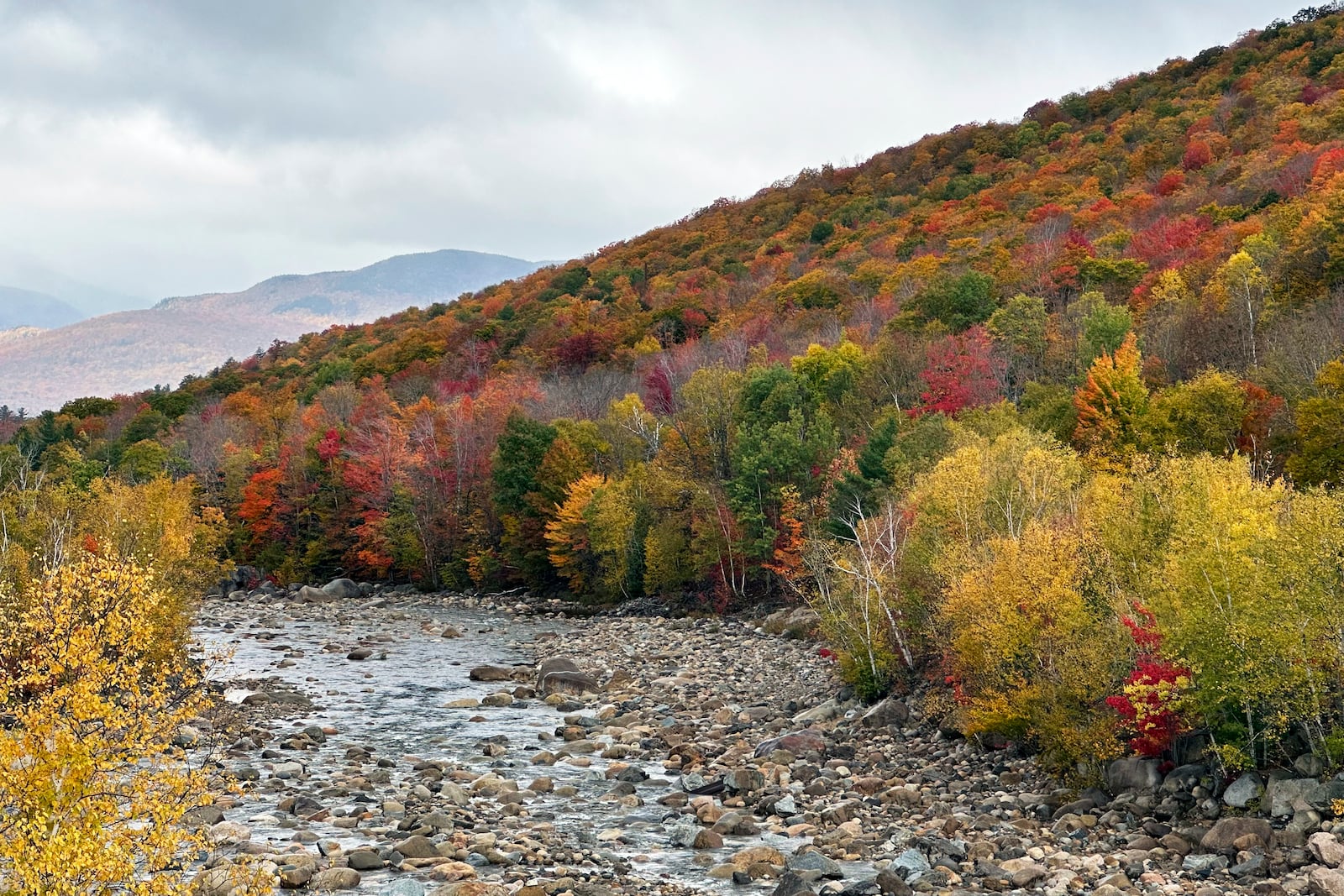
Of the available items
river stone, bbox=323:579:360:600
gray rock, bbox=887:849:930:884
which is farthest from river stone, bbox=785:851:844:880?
river stone, bbox=323:579:360:600

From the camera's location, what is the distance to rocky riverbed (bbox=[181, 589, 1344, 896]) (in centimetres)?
2111

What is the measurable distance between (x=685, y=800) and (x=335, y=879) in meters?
10.0

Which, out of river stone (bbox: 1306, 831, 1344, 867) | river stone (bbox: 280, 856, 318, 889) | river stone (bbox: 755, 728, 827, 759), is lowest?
river stone (bbox: 755, 728, 827, 759)

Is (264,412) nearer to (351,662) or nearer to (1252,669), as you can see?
(351,662)

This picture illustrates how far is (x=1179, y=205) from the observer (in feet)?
298

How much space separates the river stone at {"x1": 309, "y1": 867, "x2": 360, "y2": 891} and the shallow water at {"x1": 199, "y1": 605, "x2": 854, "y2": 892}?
0.31 m

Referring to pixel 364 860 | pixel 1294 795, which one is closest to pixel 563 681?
pixel 364 860

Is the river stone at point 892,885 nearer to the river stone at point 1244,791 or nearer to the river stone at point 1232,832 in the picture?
the river stone at point 1232,832

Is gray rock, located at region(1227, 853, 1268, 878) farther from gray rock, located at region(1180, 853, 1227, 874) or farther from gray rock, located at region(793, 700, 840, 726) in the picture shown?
gray rock, located at region(793, 700, 840, 726)

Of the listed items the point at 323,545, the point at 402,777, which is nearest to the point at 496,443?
the point at 323,545

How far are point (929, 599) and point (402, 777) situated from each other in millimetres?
18084

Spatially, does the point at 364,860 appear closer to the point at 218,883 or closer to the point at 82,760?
the point at 218,883

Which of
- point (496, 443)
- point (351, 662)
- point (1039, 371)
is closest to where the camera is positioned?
Result: point (351, 662)

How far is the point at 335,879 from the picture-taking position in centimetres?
2112
